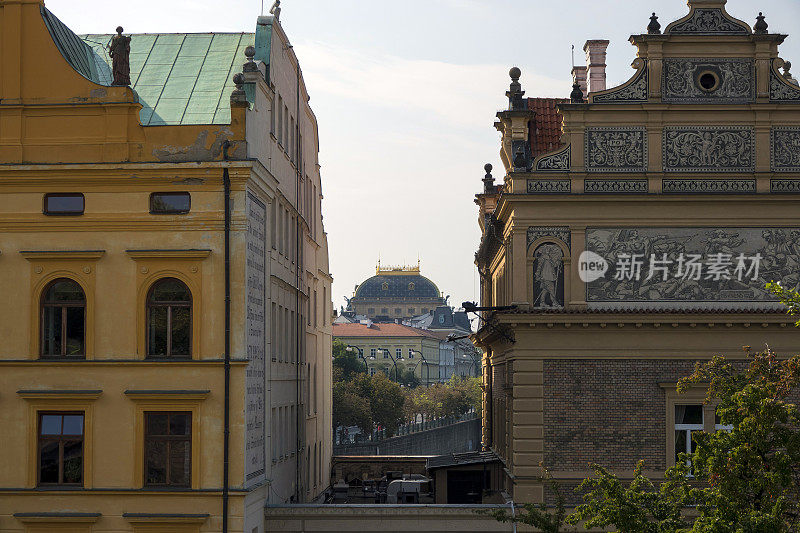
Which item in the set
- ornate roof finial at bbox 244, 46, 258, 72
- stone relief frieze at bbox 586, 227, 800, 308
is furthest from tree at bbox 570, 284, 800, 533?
ornate roof finial at bbox 244, 46, 258, 72

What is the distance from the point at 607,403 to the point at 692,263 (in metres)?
4.34

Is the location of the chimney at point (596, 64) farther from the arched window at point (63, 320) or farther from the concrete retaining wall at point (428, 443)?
the concrete retaining wall at point (428, 443)

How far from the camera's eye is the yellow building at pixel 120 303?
28859 millimetres

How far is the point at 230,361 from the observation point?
94.5 ft

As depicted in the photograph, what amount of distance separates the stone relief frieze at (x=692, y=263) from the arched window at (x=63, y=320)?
1295 cm

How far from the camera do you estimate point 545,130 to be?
3725 cm

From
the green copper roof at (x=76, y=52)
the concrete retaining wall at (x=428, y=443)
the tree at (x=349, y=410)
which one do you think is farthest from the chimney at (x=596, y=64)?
the tree at (x=349, y=410)

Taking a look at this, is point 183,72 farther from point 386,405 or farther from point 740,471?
point 386,405

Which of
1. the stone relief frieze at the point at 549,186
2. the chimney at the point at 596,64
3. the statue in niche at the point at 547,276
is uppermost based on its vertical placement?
the chimney at the point at 596,64

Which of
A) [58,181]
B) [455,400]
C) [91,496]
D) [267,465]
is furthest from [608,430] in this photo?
[455,400]

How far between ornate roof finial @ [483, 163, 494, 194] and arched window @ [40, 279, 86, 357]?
83.4ft

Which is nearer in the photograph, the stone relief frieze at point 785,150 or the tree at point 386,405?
the stone relief frieze at point 785,150

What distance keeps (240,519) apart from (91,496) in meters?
3.58

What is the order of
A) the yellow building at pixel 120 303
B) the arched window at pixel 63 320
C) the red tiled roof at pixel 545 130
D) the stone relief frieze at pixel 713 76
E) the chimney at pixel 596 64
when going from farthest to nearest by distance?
1. the chimney at pixel 596 64
2. the red tiled roof at pixel 545 130
3. the stone relief frieze at pixel 713 76
4. the arched window at pixel 63 320
5. the yellow building at pixel 120 303
